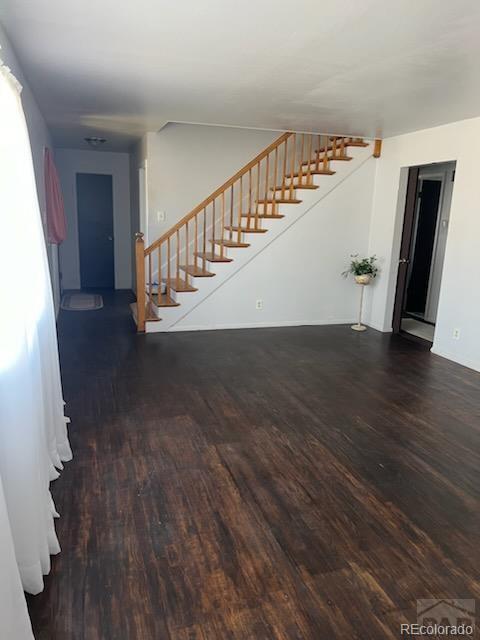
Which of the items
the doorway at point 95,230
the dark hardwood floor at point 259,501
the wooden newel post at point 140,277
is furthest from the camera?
the doorway at point 95,230

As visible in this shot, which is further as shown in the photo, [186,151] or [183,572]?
[186,151]

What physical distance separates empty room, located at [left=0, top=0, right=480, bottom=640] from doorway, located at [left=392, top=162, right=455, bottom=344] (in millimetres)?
39

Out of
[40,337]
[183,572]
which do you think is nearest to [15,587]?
[183,572]

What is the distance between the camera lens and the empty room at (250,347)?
1.85 meters

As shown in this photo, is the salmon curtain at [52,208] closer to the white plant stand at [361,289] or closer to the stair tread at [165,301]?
the stair tread at [165,301]

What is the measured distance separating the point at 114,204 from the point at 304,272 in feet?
13.2

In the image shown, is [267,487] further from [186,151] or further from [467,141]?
[186,151]

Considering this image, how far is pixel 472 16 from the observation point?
84.4 inches

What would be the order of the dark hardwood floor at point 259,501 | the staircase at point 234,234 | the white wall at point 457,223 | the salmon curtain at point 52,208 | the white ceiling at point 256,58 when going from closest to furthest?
1. the dark hardwood floor at point 259,501
2. the white ceiling at point 256,58
3. the white wall at point 457,223
4. the salmon curtain at point 52,208
5. the staircase at point 234,234

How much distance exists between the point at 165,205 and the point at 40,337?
4.14 m

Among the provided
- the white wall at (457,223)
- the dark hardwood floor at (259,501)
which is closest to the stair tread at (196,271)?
the dark hardwood floor at (259,501)

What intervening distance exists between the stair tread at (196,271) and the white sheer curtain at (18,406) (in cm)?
339

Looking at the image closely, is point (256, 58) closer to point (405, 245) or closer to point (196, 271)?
point (196, 271)

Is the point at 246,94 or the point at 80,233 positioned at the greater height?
the point at 246,94
